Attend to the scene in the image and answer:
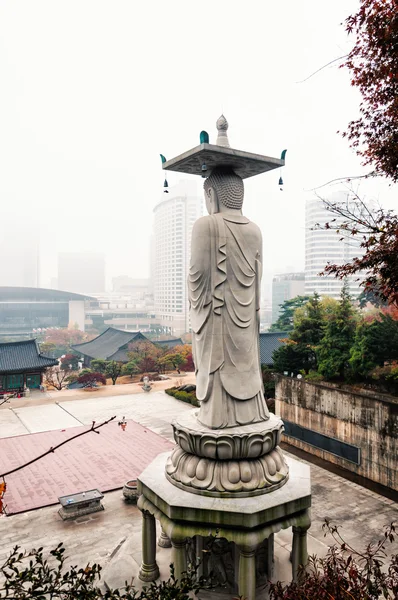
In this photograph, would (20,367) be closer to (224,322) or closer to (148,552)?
(148,552)

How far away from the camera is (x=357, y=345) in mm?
14016

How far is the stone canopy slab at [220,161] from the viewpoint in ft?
21.5

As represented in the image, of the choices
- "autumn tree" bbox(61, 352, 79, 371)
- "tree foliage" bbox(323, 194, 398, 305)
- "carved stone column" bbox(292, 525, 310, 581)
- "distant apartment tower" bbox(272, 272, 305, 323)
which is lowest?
"autumn tree" bbox(61, 352, 79, 371)

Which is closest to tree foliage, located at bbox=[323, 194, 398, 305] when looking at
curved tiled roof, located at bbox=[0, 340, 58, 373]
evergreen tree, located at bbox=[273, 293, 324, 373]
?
evergreen tree, located at bbox=[273, 293, 324, 373]

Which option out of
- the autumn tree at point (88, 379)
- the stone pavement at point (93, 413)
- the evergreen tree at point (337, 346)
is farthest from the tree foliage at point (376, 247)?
the autumn tree at point (88, 379)

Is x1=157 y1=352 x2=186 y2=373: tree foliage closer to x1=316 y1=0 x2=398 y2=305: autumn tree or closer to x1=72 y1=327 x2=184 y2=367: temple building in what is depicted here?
x1=72 y1=327 x2=184 y2=367: temple building

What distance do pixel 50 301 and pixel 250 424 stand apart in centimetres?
10682

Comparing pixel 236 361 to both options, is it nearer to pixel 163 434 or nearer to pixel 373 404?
pixel 373 404

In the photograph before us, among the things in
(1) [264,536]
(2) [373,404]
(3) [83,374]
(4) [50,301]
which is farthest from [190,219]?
(1) [264,536]

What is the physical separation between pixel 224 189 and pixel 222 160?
1.66 feet

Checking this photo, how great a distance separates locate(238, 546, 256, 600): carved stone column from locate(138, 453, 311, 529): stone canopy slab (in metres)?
0.39

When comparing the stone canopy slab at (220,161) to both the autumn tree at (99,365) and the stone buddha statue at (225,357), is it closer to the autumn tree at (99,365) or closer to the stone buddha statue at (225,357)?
the stone buddha statue at (225,357)

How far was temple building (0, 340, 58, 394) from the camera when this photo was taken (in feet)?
89.6

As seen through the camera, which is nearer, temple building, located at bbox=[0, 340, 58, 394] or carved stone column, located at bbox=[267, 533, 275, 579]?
carved stone column, located at bbox=[267, 533, 275, 579]
